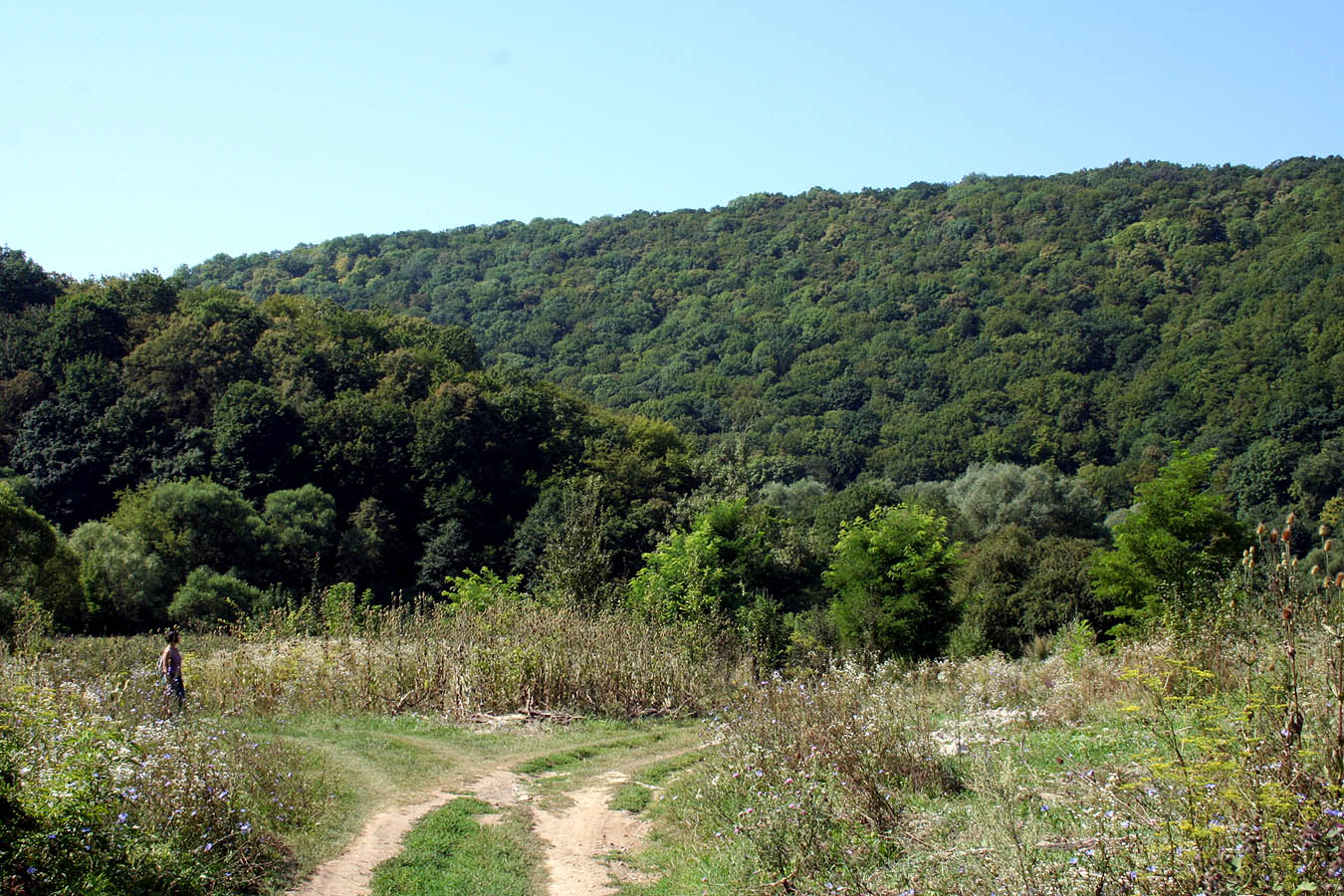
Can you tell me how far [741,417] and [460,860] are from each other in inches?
2864

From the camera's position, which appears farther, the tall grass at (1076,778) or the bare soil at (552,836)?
the bare soil at (552,836)

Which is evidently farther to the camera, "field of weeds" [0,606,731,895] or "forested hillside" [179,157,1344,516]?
"forested hillside" [179,157,1344,516]

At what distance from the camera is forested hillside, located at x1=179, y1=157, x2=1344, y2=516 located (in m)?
65.3

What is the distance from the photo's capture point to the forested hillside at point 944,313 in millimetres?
65312

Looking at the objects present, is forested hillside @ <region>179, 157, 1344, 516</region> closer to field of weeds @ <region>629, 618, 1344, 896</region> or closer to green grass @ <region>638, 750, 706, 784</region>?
green grass @ <region>638, 750, 706, 784</region>

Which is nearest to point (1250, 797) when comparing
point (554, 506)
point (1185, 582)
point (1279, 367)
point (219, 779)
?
point (219, 779)

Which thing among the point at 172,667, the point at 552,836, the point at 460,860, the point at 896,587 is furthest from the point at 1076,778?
the point at 896,587

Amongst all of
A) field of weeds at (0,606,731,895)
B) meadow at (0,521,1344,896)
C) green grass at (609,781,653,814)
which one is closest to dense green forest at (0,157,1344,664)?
meadow at (0,521,1344,896)

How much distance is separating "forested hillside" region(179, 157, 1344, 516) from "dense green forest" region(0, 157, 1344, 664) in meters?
0.33

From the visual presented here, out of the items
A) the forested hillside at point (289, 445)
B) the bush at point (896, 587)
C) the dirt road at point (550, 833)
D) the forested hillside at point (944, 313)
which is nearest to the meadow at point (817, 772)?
the dirt road at point (550, 833)

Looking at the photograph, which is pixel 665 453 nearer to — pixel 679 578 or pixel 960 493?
pixel 960 493

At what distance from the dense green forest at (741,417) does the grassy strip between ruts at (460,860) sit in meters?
5.96

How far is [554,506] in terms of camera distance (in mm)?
45406

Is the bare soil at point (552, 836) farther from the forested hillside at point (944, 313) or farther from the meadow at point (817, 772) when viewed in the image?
the forested hillside at point (944, 313)
